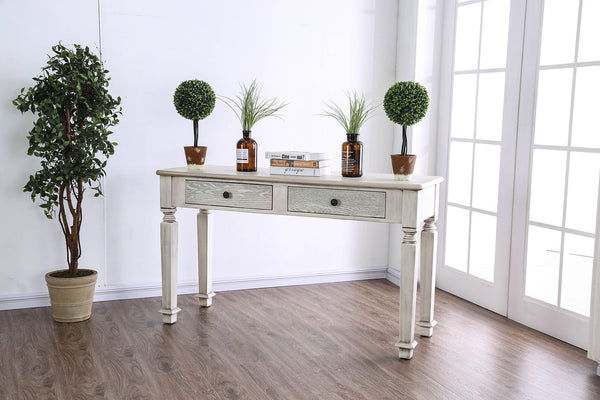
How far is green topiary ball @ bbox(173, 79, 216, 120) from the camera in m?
3.12

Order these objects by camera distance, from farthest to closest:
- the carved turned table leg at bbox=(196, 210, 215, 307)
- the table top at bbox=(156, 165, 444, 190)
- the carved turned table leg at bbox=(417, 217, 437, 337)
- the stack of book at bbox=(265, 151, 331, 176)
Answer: the carved turned table leg at bbox=(196, 210, 215, 307)
the carved turned table leg at bbox=(417, 217, 437, 337)
the stack of book at bbox=(265, 151, 331, 176)
the table top at bbox=(156, 165, 444, 190)

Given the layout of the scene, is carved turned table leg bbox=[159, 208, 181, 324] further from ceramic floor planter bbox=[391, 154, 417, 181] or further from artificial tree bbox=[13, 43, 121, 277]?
ceramic floor planter bbox=[391, 154, 417, 181]

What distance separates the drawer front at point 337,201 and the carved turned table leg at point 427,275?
41 centimetres

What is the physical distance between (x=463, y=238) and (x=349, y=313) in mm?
854

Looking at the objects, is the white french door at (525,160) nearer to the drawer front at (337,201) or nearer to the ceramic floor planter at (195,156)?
the drawer front at (337,201)

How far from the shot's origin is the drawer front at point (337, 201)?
272 cm

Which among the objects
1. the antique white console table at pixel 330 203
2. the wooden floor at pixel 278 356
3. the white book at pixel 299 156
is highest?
the white book at pixel 299 156

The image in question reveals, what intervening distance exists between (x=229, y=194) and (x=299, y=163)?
1.23 ft

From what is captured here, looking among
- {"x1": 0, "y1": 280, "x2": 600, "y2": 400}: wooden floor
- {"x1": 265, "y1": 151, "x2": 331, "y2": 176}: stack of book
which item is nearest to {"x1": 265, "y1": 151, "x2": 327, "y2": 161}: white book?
{"x1": 265, "y1": 151, "x2": 331, "y2": 176}: stack of book

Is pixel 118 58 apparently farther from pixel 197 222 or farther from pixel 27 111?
pixel 197 222

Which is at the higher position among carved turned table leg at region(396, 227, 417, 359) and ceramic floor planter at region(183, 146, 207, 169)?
ceramic floor planter at region(183, 146, 207, 169)

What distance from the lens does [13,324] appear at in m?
3.15

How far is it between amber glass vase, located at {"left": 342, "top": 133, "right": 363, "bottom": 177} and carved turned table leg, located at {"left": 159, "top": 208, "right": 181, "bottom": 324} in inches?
35.7

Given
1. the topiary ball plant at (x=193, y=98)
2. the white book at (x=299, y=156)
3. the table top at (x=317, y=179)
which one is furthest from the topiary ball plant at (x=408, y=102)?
the topiary ball plant at (x=193, y=98)
